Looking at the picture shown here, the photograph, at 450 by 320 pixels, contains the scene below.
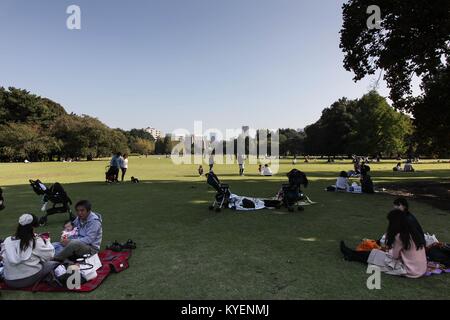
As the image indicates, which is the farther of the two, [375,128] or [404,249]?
[375,128]

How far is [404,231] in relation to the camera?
5.55 metres

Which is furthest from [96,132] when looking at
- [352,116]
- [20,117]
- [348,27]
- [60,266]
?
[60,266]

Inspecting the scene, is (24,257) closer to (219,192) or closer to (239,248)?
(239,248)

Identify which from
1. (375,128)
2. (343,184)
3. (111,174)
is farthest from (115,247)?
(375,128)

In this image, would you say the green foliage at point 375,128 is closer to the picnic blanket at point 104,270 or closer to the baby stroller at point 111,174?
the baby stroller at point 111,174

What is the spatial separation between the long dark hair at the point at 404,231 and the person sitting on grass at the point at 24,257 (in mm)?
5619

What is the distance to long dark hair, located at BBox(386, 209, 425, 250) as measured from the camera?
5535 millimetres

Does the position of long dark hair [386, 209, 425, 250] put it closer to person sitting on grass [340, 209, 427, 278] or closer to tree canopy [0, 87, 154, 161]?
person sitting on grass [340, 209, 427, 278]

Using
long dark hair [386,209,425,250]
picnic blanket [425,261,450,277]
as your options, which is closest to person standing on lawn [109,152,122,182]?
long dark hair [386,209,425,250]

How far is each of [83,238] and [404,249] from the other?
565 centimetres

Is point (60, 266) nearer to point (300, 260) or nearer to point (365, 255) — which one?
point (300, 260)

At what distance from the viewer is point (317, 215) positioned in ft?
36.3

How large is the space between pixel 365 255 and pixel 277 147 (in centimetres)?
11715

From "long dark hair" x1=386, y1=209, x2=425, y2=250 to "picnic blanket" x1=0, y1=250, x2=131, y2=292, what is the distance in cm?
474
